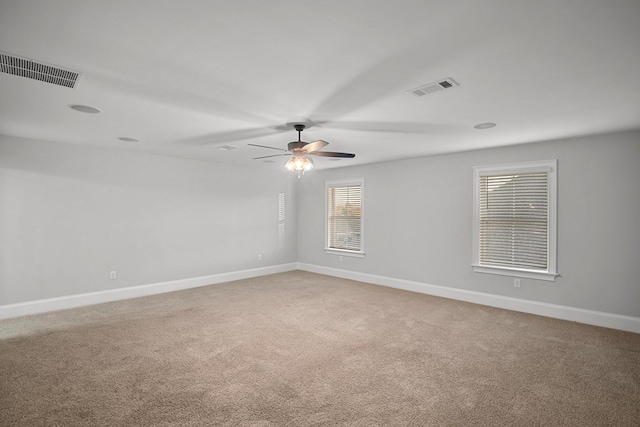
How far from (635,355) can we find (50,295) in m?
7.33

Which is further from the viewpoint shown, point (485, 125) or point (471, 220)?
point (471, 220)

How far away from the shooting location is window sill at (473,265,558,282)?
4.57 meters

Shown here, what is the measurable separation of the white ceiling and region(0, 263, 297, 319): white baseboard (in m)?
2.47

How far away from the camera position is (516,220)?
488 cm

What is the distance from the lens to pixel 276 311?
471cm

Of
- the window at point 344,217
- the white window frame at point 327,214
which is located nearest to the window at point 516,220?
the white window frame at point 327,214

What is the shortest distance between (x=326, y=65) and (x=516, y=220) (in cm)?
407

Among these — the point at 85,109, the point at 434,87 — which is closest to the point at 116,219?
the point at 85,109

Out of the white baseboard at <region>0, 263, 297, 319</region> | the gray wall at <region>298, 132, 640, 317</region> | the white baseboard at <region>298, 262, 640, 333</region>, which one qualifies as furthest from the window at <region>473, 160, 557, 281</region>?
the white baseboard at <region>0, 263, 297, 319</region>

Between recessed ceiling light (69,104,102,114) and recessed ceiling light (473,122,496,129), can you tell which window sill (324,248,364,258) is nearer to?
recessed ceiling light (473,122,496,129)

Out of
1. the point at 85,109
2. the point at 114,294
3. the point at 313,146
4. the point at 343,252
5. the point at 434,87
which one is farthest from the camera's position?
the point at 343,252

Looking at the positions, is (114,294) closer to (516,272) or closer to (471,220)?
(471,220)

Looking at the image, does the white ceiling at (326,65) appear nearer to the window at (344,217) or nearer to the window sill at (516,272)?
the window sill at (516,272)

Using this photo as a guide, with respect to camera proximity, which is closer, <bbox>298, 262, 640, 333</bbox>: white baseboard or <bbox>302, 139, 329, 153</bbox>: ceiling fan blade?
<bbox>302, 139, 329, 153</bbox>: ceiling fan blade
